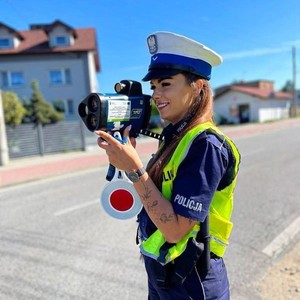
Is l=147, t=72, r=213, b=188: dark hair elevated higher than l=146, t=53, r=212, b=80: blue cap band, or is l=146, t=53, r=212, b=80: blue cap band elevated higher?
l=146, t=53, r=212, b=80: blue cap band

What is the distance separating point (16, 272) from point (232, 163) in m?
2.96

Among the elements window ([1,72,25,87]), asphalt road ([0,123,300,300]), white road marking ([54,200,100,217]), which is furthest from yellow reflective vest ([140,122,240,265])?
window ([1,72,25,87])

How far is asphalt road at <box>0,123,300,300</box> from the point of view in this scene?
3.19 m

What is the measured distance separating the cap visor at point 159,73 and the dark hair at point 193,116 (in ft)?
0.14

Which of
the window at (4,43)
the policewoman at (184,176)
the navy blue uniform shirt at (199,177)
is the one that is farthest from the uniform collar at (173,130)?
the window at (4,43)

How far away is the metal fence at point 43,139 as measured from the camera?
1546 cm

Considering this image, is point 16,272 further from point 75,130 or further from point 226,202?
point 75,130

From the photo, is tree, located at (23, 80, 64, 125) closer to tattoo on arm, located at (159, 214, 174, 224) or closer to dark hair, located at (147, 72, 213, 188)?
dark hair, located at (147, 72, 213, 188)

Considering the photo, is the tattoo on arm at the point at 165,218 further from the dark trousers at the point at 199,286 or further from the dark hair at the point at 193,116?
the dark trousers at the point at 199,286

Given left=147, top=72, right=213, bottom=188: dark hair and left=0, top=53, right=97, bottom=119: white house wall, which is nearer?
left=147, top=72, right=213, bottom=188: dark hair

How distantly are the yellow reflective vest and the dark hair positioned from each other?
32mm

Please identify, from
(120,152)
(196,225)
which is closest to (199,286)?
(196,225)

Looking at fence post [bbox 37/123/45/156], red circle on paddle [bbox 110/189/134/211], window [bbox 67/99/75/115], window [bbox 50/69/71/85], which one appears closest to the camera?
red circle on paddle [bbox 110/189/134/211]

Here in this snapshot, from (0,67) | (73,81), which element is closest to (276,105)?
(73,81)
